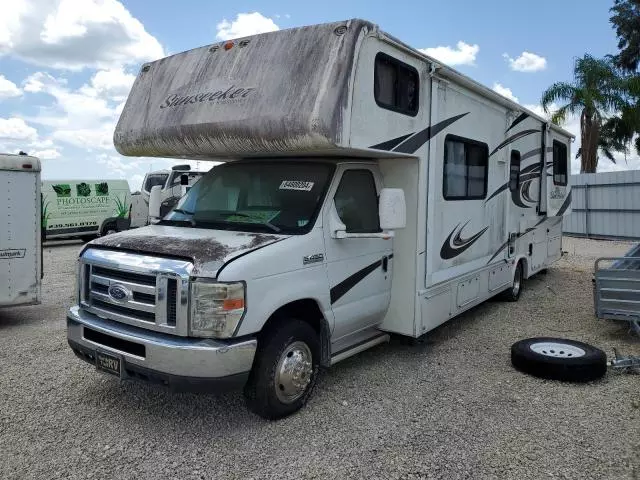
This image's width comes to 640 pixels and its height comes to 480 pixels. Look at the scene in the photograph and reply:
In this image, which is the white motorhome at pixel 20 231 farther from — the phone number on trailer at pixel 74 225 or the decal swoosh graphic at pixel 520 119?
the phone number on trailer at pixel 74 225

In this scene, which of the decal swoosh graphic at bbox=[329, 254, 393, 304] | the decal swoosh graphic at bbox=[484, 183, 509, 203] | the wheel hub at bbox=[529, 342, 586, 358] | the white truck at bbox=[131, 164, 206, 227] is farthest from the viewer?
the white truck at bbox=[131, 164, 206, 227]

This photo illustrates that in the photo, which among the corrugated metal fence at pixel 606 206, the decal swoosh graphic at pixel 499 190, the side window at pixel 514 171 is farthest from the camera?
the corrugated metal fence at pixel 606 206

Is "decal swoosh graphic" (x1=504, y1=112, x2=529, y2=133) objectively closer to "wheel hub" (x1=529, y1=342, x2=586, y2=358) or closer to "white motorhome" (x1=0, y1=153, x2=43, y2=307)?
"wheel hub" (x1=529, y1=342, x2=586, y2=358)

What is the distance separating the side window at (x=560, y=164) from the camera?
971 cm

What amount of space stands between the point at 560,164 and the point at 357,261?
6.85m

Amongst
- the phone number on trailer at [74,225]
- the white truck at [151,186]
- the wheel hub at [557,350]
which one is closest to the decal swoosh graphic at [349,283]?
the wheel hub at [557,350]

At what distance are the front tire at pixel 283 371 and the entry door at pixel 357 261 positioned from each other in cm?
41

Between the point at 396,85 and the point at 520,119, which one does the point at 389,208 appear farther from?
the point at 520,119

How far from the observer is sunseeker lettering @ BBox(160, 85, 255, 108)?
180 inches

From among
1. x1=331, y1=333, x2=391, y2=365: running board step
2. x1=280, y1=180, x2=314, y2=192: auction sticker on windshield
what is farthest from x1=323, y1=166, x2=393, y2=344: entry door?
x1=280, y1=180, x2=314, y2=192: auction sticker on windshield

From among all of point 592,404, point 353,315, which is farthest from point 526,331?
point 353,315

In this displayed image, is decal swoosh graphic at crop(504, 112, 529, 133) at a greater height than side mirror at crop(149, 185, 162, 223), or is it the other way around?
decal swoosh graphic at crop(504, 112, 529, 133)

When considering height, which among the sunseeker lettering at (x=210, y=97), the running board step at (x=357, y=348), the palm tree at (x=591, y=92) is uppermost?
the palm tree at (x=591, y=92)

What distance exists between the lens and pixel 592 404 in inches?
180
